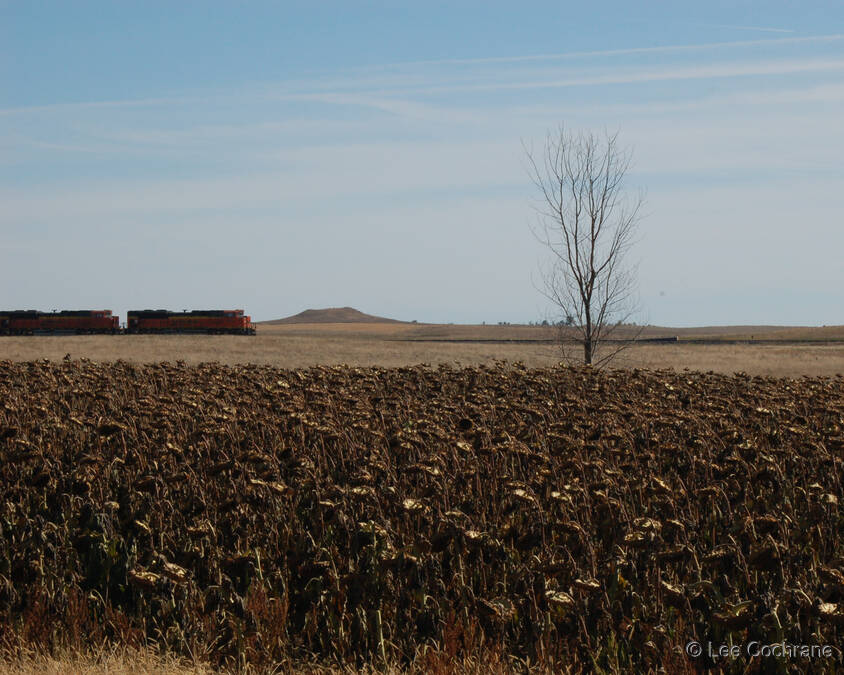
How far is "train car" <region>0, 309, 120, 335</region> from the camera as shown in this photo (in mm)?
73188

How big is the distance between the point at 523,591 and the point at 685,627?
37.2 inches

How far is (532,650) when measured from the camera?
4.87 metres

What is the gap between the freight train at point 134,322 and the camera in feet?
240

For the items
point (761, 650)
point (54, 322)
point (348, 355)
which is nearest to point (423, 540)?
point (761, 650)

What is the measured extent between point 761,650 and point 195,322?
235 ft

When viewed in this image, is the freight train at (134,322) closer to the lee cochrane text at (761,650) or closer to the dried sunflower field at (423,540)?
the dried sunflower field at (423,540)

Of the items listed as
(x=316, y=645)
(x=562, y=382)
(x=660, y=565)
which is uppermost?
(x=562, y=382)

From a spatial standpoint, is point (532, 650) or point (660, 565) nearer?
point (532, 650)

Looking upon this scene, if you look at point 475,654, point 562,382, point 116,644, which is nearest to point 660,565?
point 475,654

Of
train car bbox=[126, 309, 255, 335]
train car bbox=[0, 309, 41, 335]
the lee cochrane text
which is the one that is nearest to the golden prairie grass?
the lee cochrane text

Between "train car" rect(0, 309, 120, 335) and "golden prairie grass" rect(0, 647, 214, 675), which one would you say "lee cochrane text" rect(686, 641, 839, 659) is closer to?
"golden prairie grass" rect(0, 647, 214, 675)

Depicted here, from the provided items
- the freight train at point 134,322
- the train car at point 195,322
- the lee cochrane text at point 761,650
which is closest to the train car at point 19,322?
the freight train at point 134,322

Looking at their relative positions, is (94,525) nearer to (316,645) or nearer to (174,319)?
(316,645)

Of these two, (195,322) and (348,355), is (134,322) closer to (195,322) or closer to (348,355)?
(195,322)
